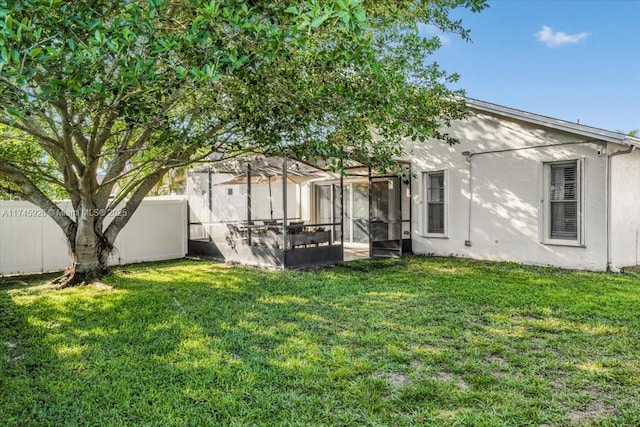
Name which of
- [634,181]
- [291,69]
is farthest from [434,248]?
[291,69]

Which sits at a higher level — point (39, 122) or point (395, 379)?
point (39, 122)

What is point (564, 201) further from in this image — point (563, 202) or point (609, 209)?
point (609, 209)

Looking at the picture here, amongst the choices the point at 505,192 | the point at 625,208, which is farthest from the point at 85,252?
the point at 625,208

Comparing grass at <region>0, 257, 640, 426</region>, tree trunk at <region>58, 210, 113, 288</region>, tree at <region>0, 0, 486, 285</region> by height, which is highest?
tree at <region>0, 0, 486, 285</region>

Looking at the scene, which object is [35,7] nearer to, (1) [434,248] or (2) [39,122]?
(2) [39,122]

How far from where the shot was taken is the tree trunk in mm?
8078

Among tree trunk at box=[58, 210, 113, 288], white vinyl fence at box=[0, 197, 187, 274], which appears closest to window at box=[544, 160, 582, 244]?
tree trunk at box=[58, 210, 113, 288]

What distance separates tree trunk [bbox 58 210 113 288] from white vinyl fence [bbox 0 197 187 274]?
2.33 metres

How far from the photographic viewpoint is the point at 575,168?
9.48m

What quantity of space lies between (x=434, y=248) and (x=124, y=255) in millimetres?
8620

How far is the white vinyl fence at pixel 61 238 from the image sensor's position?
9633 mm

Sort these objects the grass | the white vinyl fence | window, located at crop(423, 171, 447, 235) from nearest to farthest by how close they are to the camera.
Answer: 1. the grass
2. the white vinyl fence
3. window, located at crop(423, 171, 447, 235)

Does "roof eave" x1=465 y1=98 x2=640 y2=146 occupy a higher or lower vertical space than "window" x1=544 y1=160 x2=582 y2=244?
higher

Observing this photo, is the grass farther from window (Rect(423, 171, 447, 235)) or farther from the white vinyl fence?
window (Rect(423, 171, 447, 235))
